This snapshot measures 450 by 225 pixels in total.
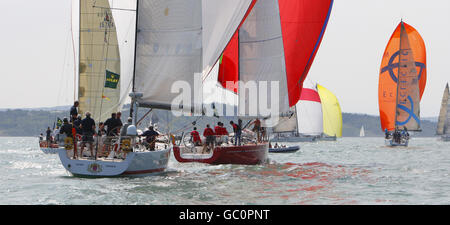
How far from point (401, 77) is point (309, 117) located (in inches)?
777

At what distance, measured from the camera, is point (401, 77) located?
4794 centimetres

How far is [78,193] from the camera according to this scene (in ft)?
40.2

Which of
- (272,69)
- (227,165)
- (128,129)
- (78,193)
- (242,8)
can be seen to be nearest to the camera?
(78,193)

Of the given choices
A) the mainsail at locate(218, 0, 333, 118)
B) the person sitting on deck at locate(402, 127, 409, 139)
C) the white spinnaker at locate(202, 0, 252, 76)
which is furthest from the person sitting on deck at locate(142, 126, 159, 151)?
the person sitting on deck at locate(402, 127, 409, 139)

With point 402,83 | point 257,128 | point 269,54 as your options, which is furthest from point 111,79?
point 402,83

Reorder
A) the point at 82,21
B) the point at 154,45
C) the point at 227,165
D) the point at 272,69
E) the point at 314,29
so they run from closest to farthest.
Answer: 1. the point at 154,45
2. the point at 227,165
3. the point at 272,69
4. the point at 314,29
5. the point at 82,21

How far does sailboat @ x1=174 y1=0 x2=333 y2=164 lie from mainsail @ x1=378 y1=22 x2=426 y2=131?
76.9 feet

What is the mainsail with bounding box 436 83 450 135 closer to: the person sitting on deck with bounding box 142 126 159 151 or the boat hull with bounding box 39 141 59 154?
the boat hull with bounding box 39 141 59 154

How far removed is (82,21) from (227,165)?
1357cm

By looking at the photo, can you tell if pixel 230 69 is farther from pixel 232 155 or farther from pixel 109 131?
pixel 109 131

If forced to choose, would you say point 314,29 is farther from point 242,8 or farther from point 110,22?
point 110,22

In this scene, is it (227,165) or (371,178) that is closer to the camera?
(371,178)

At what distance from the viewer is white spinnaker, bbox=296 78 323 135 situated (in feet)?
215
